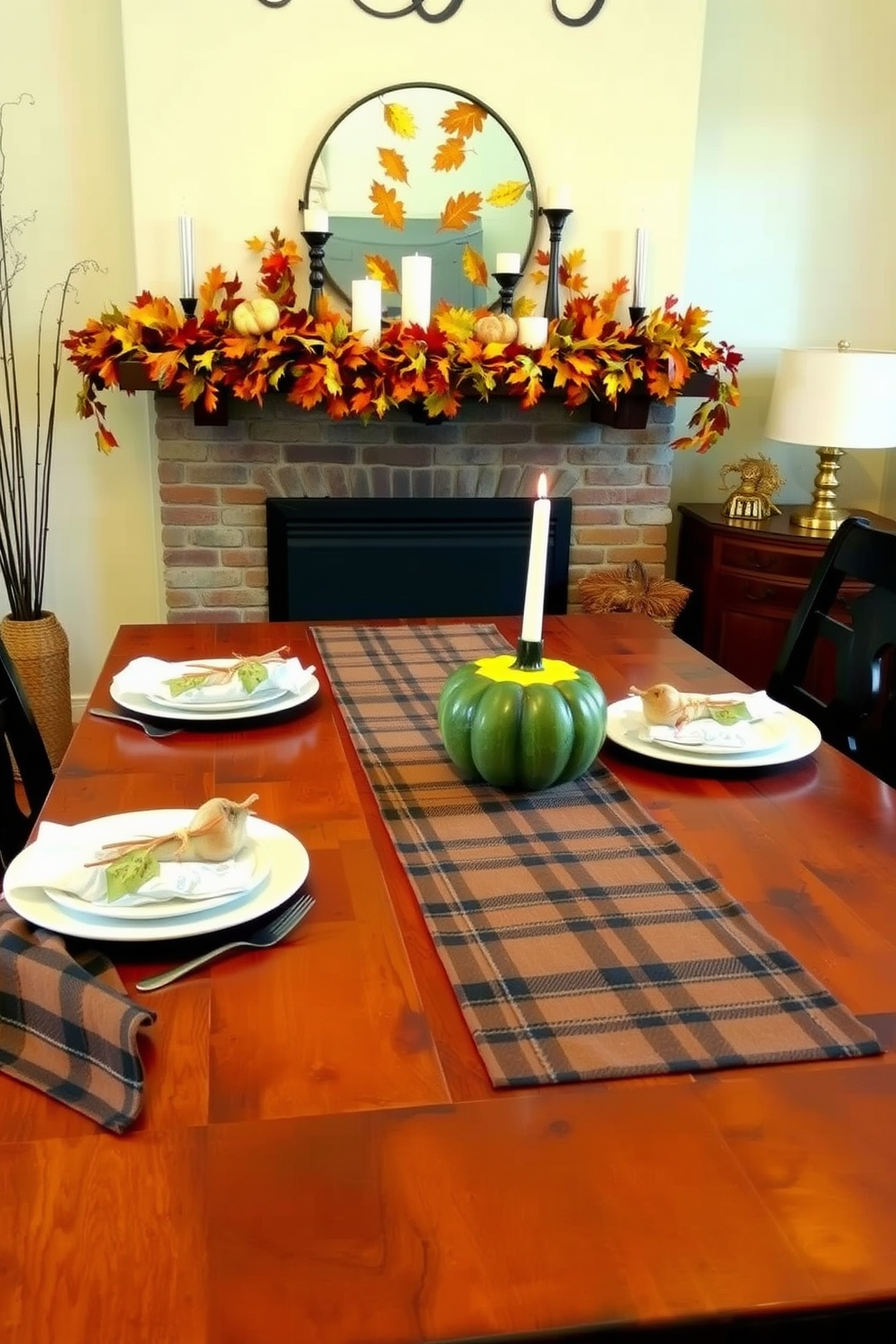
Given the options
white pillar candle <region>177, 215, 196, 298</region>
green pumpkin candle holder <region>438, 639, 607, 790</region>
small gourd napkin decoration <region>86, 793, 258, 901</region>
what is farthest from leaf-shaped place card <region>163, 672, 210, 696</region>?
white pillar candle <region>177, 215, 196, 298</region>

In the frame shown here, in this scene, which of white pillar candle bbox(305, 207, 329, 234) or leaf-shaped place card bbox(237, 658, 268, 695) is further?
white pillar candle bbox(305, 207, 329, 234)

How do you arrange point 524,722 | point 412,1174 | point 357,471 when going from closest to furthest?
point 412,1174 < point 524,722 < point 357,471

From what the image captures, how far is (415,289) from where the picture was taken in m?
2.98

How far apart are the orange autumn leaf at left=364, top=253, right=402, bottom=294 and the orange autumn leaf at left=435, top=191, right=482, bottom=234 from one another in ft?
0.55

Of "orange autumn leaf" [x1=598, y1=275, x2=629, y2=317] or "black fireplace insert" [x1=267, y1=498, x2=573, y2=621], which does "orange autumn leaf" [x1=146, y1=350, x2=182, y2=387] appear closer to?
"black fireplace insert" [x1=267, y1=498, x2=573, y2=621]

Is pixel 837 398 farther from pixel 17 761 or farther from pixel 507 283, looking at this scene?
pixel 17 761

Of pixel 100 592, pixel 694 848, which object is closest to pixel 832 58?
pixel 100 592

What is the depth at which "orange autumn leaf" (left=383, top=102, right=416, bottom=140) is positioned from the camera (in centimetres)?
303

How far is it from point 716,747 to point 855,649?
1.47 ft

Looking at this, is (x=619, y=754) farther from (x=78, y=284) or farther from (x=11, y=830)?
(x=78, y=284)

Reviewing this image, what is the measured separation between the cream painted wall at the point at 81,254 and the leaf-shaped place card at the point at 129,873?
251 centimetres

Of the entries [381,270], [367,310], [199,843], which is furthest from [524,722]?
[381,270]

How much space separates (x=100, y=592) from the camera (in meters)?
3.46

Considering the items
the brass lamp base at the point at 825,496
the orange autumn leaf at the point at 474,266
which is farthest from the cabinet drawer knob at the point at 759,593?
the orange autumn leaf at the point at 474,266
